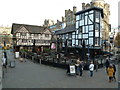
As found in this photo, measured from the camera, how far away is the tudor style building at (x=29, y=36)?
46.0 metres

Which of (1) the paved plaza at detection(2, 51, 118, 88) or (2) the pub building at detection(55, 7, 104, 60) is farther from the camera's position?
(2) the pub building at detection(55, 7, 104, 60)

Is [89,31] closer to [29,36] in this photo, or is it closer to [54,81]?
[54,81]

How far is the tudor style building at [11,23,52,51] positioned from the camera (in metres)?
46.0

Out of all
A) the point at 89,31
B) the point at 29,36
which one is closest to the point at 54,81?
the point at 89,31

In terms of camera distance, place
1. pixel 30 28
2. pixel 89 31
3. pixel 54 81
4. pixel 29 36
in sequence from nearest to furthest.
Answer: pixel 54 81
pixel 89 31
pixel 29 36
pixel 30 28

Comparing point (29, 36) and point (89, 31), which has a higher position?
point (89, 31)

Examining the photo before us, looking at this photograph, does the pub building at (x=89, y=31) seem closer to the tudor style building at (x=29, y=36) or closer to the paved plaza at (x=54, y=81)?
the paved plaza at (x=54, y=81)

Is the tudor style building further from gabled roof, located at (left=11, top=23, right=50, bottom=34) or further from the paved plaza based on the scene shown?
the paved plaza

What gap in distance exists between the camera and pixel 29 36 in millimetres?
48125

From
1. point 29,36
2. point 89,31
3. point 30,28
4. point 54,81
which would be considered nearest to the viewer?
point 54,81

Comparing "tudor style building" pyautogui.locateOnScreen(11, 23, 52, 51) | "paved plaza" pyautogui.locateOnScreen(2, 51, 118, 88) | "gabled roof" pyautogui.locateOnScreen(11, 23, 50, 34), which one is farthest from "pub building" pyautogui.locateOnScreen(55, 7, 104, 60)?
"gabled roof" pyautogui.locateOnScreen(11, 23, 50, 34)

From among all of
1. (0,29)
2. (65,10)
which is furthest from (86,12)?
(0,29)

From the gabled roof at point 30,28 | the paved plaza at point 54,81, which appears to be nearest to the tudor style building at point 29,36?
the gabled roof at point 30,28

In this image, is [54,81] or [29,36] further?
[29,36]
